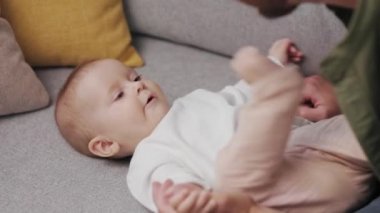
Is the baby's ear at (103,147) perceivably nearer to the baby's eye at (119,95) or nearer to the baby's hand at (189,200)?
the baby's eye at (119,95)

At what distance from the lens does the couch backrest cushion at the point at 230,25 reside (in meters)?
1.39

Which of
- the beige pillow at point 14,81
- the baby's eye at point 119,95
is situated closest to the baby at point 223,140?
the baby's eye at point 119,95

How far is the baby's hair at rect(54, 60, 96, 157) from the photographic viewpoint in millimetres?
1285

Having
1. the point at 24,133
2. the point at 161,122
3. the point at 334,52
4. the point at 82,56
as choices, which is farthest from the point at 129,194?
the point at 334,52

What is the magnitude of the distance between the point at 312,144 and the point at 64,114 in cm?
51

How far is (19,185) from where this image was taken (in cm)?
124

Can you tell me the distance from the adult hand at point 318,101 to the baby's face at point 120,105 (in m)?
0.28

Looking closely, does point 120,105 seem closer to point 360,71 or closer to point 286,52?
point 286,52

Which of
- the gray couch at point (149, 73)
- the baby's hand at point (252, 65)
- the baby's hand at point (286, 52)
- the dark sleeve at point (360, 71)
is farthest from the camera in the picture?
the baby's hand at point (286, 52)

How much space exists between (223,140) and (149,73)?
0.47m

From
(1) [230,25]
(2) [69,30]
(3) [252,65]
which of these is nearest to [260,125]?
(3) [252,65]

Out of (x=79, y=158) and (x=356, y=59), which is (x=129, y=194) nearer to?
(x=79, y=158)

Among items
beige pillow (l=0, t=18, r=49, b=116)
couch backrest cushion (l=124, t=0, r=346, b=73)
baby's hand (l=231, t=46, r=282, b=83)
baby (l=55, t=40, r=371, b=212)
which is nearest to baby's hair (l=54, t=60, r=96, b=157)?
baby (l=55, t=40, r=371, b=212)

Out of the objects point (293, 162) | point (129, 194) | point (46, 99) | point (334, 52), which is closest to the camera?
point (334, 52)
